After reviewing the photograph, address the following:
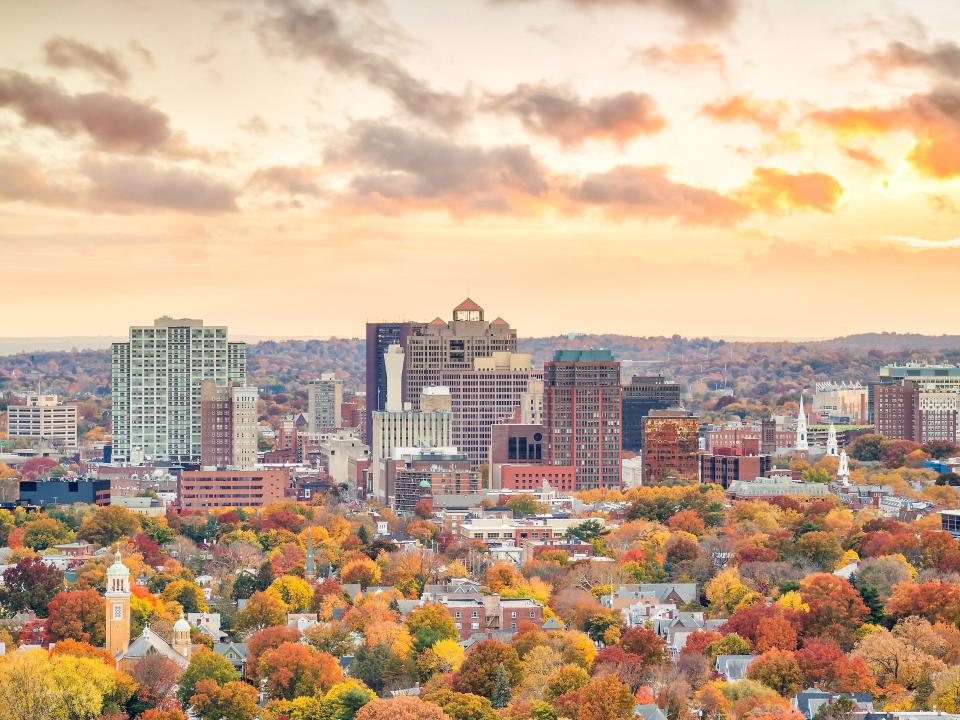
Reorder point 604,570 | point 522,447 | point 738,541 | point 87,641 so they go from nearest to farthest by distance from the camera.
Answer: point 87,641 < point 604,570 < point 738,541 < point 522,447

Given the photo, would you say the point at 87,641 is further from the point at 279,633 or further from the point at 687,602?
the point at 687,602

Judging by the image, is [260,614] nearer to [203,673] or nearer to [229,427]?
[203,673]

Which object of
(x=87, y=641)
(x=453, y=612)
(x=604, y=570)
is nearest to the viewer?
(x=87, y=641)

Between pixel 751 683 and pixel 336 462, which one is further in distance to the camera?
pixel 336 462

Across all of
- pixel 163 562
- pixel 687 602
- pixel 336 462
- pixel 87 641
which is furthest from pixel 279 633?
pixel 336 462

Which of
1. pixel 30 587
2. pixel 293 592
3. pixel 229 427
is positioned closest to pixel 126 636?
pixel 30 587

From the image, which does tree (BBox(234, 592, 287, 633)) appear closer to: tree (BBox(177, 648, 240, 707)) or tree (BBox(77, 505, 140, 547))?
tree (BBox(177, 648, 240, 707))

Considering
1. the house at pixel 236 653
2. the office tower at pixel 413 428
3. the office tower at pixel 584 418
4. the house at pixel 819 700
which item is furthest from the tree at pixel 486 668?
the office tower at pixel 413 428

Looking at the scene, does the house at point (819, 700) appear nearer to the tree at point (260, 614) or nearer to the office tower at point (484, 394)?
the tree at point (260, 614)
